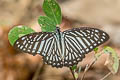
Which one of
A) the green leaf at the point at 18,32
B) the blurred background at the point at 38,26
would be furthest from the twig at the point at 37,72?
the green leaf at the point at 18,32

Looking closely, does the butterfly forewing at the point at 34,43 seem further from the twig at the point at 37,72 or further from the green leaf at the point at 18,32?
the twig at the point at 37,72

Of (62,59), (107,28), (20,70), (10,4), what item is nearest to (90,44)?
(62,59)

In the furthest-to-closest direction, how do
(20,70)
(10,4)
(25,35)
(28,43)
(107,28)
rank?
(10,4), (107,28), (20,70), (28,43), (25,35)

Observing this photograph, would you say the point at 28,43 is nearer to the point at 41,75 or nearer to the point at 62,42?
the point at 62,42

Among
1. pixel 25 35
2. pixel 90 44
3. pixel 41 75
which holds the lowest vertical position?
pixel 41 75

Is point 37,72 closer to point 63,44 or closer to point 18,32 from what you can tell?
point 63,44

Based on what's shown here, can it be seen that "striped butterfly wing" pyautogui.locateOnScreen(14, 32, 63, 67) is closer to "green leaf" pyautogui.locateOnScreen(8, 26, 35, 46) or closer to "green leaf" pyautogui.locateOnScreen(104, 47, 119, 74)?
"green leaf" pyautogui.locateOnScreen(8, 26, 35, 46)
